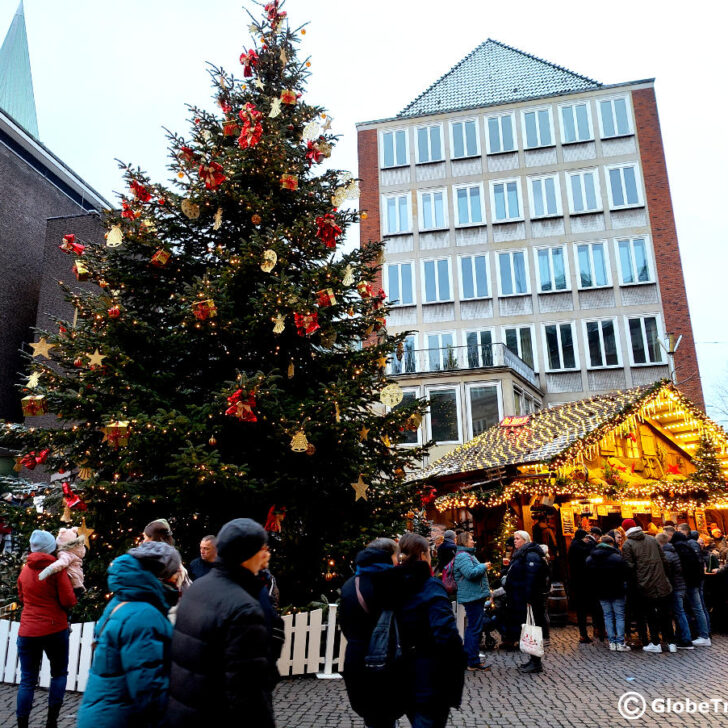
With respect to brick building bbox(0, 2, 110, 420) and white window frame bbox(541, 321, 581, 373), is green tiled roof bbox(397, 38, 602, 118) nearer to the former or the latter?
white window frame bbox(541, 321, 581, 373)

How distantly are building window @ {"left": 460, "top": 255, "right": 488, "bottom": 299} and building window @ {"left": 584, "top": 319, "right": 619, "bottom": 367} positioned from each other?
5201 mm

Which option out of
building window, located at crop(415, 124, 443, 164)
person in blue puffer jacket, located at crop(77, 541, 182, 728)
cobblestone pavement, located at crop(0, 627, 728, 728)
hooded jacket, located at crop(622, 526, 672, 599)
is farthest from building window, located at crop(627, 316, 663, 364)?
person in blue puffer jacket, located at crop(77, 541, 182, 728)

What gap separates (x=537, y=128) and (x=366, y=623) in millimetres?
32114

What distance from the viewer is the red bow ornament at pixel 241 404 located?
7953 millimetres

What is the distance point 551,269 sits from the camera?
30469mm

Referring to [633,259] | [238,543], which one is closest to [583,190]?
[633,259]

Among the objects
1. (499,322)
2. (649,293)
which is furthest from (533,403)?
(649,293)

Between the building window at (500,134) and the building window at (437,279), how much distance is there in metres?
6.45

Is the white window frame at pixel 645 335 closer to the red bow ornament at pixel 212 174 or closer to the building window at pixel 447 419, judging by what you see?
the building window at pixel 447 419

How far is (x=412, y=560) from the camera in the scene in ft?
15.1

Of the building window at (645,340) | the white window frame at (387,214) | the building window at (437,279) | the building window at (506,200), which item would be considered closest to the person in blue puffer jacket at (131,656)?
the building window at (437,279)

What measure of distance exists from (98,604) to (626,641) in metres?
8.44

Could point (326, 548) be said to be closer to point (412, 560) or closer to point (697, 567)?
point (412, 560)

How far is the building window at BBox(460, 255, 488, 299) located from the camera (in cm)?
3079
